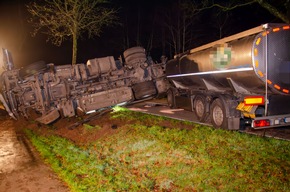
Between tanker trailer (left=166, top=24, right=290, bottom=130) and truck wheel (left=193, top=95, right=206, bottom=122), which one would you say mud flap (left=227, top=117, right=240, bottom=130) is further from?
truck wheel (left=193, top=95, right=206, bottom=122)

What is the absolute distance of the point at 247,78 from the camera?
24.5 ft

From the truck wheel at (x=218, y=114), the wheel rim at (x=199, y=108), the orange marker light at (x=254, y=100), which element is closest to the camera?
the orange marker light at (x=254, y=100)

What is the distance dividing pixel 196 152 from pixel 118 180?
1994mm

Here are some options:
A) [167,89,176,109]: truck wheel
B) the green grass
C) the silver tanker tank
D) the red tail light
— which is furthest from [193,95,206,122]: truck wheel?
the red tail light

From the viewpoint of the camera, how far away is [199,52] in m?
10.1

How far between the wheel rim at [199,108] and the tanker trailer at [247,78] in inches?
10.0

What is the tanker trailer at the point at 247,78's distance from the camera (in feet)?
23.2

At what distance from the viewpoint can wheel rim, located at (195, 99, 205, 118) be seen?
10.8m

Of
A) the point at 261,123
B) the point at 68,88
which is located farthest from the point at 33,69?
the point at 261,123

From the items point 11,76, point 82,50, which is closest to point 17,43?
point 82,50

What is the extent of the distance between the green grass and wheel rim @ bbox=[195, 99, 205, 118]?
6.00ft

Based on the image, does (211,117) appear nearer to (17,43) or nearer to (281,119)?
(281,119)

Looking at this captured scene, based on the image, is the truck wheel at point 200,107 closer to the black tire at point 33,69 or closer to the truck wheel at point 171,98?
the truck wheel at point 171,98

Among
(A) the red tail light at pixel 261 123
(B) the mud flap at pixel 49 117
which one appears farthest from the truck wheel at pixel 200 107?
(B) the mud flap at pixel 49 117
